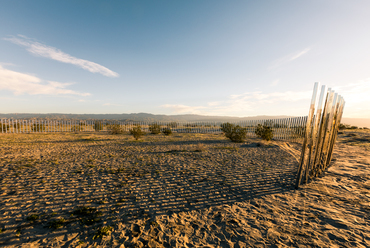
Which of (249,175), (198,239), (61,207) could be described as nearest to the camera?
(198,239)

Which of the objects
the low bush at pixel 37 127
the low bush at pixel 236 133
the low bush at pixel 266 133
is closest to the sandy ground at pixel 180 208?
the low bush at pixel 266 133

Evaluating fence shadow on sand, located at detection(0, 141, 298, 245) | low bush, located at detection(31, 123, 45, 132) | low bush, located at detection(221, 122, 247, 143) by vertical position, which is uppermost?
low bush, located at detection(221, 122, 247, 143)

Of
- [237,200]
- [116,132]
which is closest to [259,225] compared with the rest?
[237,200]

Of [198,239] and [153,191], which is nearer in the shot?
[198,239]

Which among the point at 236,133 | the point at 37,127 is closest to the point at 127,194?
the point at 236,133

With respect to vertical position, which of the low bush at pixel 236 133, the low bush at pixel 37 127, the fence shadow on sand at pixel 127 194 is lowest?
the low bush at pixel 37 127

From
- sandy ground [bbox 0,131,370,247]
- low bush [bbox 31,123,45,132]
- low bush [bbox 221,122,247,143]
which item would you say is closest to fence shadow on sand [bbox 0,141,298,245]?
sandy ground [bbox 0,131,370,247]

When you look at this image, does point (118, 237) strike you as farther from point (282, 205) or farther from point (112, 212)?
point (282, 205)

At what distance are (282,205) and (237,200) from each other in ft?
3.36

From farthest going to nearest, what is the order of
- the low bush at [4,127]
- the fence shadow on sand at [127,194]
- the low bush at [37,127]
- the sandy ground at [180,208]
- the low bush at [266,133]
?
the low bush at [37,127] → the low bush at [4,127] → the low bush at [266,133] → the fence shadow on sand at [127,194] → the sandy ground at [180,208]

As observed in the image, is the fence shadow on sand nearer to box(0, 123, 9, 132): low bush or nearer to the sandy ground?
the sandy ground

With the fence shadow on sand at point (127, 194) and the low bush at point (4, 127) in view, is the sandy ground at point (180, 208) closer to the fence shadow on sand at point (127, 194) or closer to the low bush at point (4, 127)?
the fence shadow on sand at point (127, 194)

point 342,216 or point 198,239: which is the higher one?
point 342,216

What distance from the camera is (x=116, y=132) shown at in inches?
844
